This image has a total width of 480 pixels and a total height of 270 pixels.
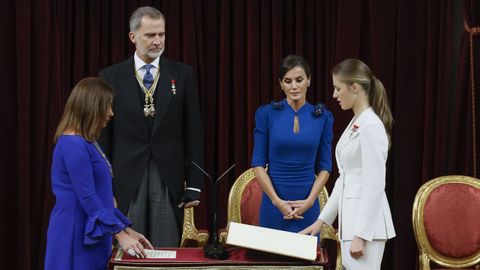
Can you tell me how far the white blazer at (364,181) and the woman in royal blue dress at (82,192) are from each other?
838mm

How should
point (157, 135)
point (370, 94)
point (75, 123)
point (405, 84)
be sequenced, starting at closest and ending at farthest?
point (75, 123) < point (370, 94) < point (157, 135) < point (405, 84)

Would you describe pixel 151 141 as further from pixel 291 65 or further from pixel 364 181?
pixel 364 181

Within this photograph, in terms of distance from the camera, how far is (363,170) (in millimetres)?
3070

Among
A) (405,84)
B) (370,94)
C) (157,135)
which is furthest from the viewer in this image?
(405,84)

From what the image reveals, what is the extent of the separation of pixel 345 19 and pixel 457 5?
72 cm

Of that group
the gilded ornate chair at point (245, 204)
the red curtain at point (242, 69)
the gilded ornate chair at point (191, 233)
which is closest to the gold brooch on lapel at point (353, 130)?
the gilded ornate chair at point (245, 204)

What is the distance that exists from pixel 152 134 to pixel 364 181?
114 centimetres

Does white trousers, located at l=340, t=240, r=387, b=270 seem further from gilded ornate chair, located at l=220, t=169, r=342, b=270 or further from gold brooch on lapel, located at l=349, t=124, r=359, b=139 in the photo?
gilded ornate chair, located at l=220, t=169, r=342, b=270

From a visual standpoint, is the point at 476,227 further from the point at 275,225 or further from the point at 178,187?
the point at 178,187

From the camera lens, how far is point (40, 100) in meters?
4.96

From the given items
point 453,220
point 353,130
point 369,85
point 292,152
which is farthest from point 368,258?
point 453,220

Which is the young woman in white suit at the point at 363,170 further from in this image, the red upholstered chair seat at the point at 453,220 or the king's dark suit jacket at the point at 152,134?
the red upholstered chair seat at the point at 453,220

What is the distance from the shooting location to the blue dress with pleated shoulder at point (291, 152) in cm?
380

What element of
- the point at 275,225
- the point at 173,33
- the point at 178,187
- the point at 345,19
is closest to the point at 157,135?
the point at 178,187
